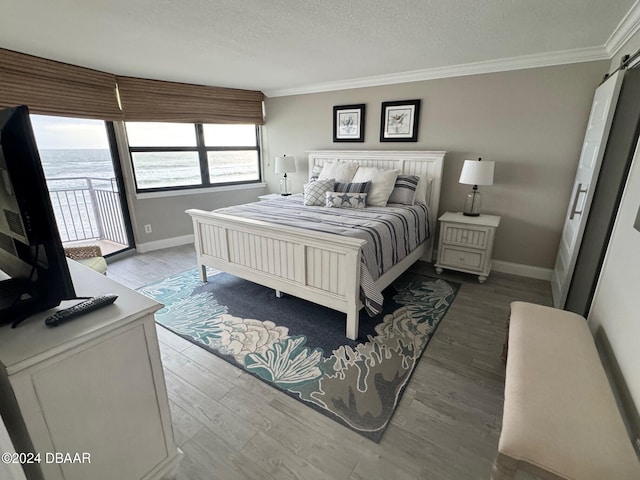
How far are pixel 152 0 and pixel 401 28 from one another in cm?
166

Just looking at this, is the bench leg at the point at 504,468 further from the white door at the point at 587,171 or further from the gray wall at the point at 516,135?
the gray wall at the point at 516,135

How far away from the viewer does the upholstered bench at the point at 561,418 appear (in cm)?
92

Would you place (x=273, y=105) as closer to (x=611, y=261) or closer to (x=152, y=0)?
(x=152, y=0)

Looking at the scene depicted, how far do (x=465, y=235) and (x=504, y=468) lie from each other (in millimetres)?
2538

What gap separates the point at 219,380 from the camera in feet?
6.23

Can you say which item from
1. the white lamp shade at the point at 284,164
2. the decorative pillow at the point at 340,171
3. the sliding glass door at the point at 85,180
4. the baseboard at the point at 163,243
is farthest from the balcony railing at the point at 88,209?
the decorative pillow at the point at 340,171

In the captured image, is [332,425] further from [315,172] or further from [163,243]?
[163,243]

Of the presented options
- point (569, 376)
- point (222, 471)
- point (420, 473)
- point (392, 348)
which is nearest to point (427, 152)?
point (392, 348)

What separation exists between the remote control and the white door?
3001 mm

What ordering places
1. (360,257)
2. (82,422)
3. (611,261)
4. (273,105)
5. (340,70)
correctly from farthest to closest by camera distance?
(273,105) → (340,70) → (360,257) → (611,261) → (82,422)

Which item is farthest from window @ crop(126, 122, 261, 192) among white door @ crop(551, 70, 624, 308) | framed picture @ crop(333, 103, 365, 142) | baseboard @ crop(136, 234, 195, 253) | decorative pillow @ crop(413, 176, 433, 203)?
white door @ crop(551, 70, 624, 308)

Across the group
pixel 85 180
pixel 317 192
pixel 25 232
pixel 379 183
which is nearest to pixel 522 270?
pixel 379 183

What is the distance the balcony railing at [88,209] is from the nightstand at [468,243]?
410 centimetres

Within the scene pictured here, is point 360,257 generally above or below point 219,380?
above
